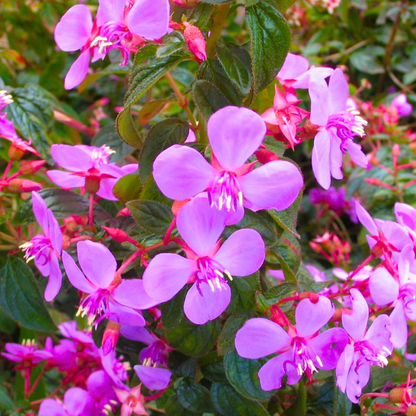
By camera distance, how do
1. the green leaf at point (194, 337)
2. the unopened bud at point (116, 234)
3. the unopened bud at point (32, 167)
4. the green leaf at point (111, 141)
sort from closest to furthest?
the unopened bud at point (116, 234), the green leaf at point (194, 337), the unopened bud at point (32, 167), the green leaf at point (111, 141)

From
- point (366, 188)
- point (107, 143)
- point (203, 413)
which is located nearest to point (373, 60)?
point (366, 188)

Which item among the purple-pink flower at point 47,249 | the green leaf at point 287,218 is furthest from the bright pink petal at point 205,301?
the purple-pink flower at point 47,249

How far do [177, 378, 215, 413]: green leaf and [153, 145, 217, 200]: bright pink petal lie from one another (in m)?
0.39

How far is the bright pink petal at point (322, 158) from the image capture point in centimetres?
59

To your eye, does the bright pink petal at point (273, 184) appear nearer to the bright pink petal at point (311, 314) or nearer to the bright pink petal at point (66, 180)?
the bright pink petal at point (311, 314)

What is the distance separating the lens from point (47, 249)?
2.28 ft

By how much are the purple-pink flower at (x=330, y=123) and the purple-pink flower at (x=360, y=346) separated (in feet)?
0.56

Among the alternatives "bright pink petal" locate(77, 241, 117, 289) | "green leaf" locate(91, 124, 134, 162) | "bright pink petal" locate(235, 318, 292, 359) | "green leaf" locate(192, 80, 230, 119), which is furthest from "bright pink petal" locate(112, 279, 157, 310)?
"green leaf" locate(91, 124, 134, 162)

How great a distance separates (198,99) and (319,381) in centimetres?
55

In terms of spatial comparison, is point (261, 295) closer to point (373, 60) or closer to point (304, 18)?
point (373, 60)

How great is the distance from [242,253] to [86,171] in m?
0.32

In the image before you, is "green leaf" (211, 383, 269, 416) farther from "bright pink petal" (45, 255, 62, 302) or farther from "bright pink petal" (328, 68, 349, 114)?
"bright pink petal" (328, 68, 349, 114)

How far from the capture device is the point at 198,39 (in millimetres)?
569

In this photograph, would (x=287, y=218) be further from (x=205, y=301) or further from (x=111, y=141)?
(x=111, y=141)
